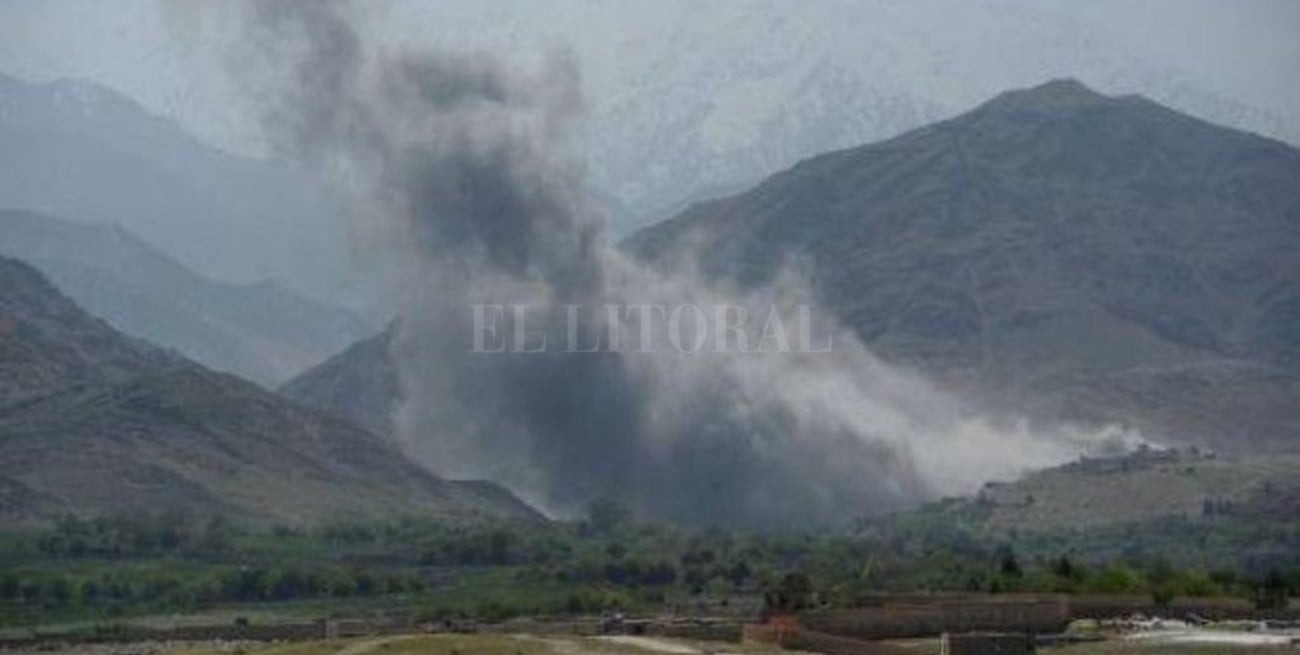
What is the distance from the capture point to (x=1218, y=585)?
146625 mm

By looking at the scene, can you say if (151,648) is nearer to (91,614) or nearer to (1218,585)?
(91,614)

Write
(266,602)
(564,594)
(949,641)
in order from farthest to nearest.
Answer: (266,602), (564,594), (949,641)

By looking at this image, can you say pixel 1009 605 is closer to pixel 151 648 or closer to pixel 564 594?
pixel 151 648

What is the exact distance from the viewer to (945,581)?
162 metres

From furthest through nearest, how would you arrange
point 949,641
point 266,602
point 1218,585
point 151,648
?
point 266,602, point 1218,585, point 151,648, point 949,641

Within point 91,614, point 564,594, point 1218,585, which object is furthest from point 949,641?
point 91,614

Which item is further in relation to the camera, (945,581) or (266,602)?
(266,602)

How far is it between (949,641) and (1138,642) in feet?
25.8

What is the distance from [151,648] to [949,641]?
5068cm

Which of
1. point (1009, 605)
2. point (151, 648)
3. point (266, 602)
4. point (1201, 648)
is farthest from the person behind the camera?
point (266, 602)

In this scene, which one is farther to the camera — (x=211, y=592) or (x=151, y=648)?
(x=211, y=592)

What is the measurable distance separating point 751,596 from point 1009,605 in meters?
53.1

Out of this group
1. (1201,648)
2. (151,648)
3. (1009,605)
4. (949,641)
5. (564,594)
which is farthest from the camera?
(564,594)

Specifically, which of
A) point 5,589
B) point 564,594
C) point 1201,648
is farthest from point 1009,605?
point 5,589
